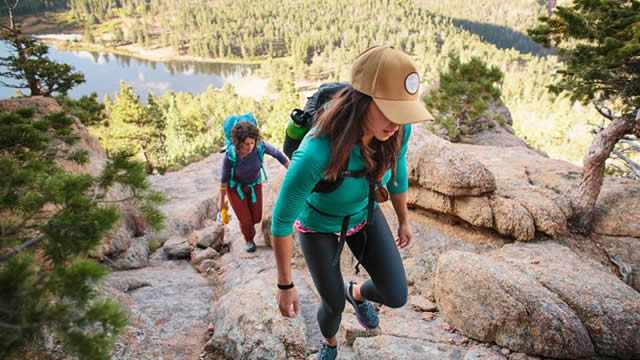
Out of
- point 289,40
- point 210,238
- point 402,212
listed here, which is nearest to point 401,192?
point 402,212

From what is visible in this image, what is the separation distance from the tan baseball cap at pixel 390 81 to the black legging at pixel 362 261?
1.20 meters

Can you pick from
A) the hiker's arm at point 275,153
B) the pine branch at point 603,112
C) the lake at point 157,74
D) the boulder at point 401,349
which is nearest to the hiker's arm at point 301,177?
the boulder at point 401,349

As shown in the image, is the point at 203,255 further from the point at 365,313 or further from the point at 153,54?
the point at 153,54

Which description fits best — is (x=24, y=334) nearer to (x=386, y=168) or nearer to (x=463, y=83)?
(x=386, y=168)

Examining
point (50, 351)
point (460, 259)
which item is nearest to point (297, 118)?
point (50, 351)

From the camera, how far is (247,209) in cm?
690

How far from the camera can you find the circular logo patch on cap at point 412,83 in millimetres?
2359

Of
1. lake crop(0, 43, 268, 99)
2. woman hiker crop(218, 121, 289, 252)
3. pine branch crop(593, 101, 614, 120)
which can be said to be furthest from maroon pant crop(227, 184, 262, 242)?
lake crop(0, 43, 268, 99)

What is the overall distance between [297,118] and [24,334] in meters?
2.17

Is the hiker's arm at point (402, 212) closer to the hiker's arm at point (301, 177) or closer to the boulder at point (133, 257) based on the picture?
the hiker's arm at point (301, 177)

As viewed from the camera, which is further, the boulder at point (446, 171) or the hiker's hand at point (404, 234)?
the boulder at point (446, 171)

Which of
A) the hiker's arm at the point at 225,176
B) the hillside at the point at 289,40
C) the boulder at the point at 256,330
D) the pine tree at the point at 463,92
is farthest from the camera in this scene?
the hillside at the point at 289,40

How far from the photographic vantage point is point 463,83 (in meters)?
17.8

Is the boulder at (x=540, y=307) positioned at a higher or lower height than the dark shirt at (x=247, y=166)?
lower
